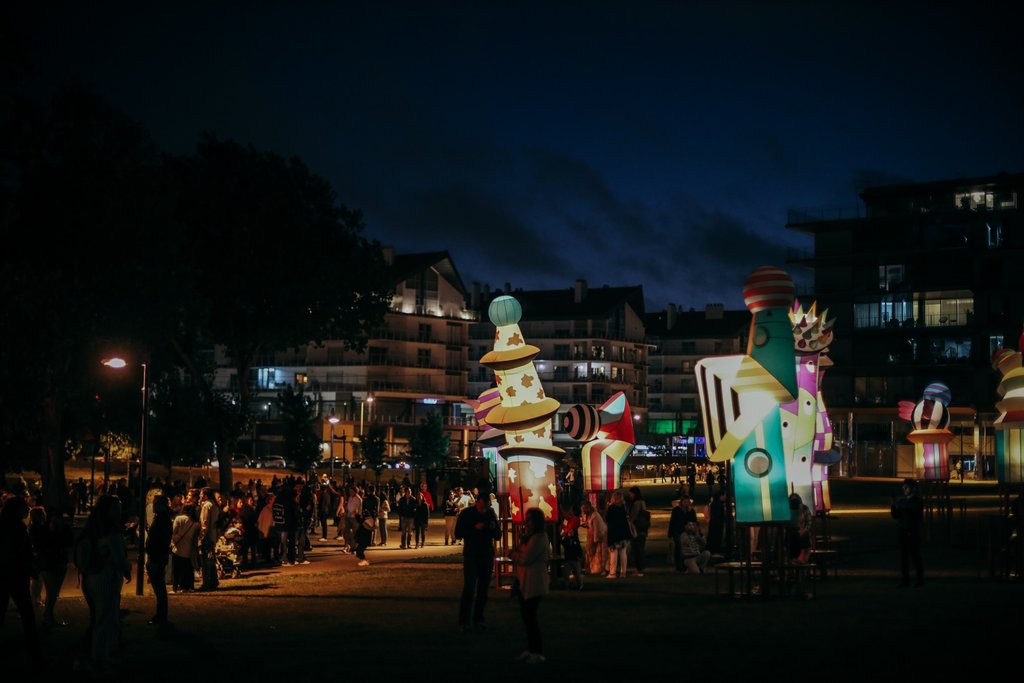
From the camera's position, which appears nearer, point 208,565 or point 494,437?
point 208,565

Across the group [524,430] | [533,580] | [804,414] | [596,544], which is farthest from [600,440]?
[533,580]

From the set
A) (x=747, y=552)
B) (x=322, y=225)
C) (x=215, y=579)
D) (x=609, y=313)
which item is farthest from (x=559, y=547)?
(x=609, y=313)

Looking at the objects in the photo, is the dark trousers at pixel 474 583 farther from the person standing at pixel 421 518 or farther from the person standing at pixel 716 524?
the person standing at pixel 421 518

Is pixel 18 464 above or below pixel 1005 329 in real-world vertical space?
below

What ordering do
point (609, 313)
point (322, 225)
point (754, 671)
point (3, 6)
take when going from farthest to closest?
point (609, 313) < point (322, 225) < point (3, 6) < point (754, 671)

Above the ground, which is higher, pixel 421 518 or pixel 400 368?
pixel 400 368

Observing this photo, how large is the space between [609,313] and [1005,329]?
155 feet

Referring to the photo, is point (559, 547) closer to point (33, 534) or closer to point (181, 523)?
point (181, 523)

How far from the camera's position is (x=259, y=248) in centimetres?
5275

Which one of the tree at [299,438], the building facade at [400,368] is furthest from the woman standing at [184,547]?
the building facade at [400,368]

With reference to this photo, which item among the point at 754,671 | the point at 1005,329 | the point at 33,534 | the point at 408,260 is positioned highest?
the point at 408,260

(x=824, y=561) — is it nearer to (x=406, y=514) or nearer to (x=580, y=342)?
(x=406, y=514)

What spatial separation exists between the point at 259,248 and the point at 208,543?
99.2ft

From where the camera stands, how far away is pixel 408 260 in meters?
116
